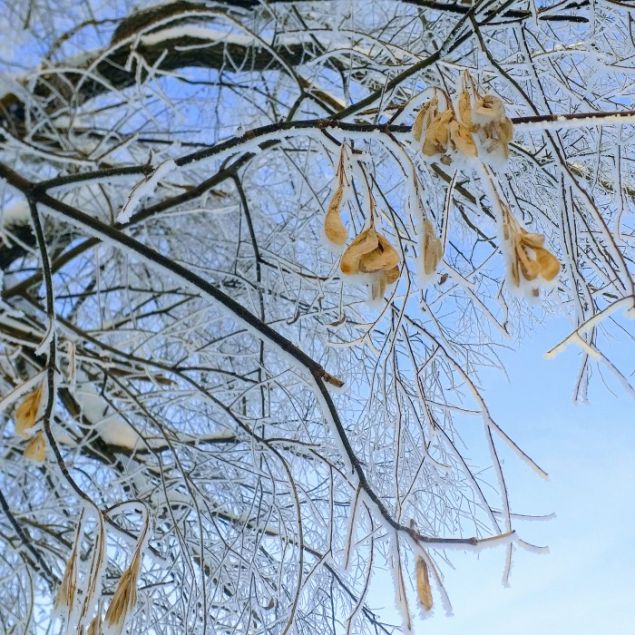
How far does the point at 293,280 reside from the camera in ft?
9.18

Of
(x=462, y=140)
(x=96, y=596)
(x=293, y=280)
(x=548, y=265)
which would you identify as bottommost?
(x=96, y=596)

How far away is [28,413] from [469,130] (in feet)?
2.78

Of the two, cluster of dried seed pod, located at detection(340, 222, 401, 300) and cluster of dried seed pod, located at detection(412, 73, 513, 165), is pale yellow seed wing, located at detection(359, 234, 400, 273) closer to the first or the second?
cluster of dried seed pod, located at detection(340, 222, 401, 300)

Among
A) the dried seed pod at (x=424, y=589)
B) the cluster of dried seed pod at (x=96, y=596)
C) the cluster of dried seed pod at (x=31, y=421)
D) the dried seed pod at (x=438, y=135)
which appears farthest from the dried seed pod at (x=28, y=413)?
the dried seed pod at (x=438, y=135)

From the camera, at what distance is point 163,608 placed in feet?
8.40

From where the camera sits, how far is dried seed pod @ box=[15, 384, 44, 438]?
113 cm

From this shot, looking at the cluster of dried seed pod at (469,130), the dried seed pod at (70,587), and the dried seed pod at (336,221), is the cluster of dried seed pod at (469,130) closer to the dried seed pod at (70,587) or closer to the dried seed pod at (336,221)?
the dried seed pod at (336,221)

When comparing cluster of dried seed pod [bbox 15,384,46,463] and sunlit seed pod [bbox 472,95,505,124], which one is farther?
cluster of dried seed pod [bbox 15,384,46,463]

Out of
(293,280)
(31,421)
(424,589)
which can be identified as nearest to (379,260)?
(424,589)

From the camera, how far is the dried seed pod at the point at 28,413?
1.13m

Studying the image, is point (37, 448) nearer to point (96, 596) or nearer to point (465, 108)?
point (96, 596)

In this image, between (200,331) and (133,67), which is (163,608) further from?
(133,67)

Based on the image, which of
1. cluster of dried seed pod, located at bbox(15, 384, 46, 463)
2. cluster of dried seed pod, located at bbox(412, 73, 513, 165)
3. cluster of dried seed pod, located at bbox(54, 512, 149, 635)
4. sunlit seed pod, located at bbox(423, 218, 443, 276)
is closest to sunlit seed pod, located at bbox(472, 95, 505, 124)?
cluster of dried seed pod, located at bbox(412, 73, 513, 165)

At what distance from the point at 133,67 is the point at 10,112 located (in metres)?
0.71
